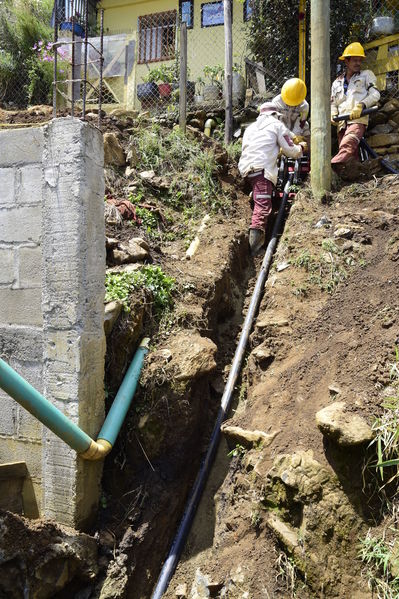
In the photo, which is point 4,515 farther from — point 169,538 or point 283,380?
point 283,380

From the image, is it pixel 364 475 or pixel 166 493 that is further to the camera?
pixel 166 493

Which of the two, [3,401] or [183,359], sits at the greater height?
[183,359]

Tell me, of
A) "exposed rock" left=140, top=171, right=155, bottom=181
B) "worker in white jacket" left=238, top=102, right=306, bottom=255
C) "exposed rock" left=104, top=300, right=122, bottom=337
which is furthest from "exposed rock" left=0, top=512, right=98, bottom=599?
"exposed rock" left=140, top=171, right=155, bottom=181

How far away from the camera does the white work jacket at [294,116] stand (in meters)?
7.00

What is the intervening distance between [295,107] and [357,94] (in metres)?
0.94

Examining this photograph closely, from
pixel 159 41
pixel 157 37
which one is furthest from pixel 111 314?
pixel 157 37

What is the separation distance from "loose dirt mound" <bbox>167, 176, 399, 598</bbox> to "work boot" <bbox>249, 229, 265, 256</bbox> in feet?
2.00

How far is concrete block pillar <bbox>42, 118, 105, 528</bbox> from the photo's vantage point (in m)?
3.41

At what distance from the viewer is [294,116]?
7.12 m

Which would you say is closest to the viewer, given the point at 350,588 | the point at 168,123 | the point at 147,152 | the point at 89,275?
the point at 350,588

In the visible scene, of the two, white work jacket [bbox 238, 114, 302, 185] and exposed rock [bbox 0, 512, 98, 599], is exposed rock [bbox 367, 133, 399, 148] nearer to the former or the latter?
white work jacket [bbox 238, 114, 302, 185]

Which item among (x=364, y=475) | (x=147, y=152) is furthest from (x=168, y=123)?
(x=364, y=475)

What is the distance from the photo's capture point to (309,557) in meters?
2.68

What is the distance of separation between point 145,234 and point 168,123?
372 cm
